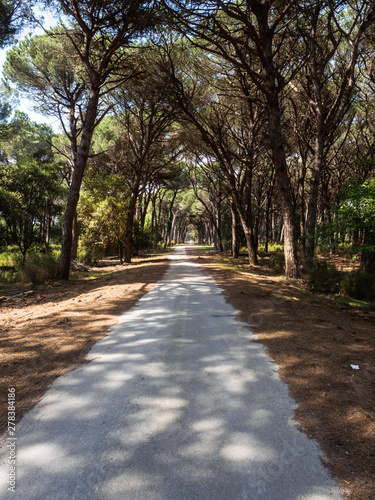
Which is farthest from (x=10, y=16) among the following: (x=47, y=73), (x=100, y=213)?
(x=100, y=213)

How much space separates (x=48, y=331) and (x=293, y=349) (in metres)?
3.65

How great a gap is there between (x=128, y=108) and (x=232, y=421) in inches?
678

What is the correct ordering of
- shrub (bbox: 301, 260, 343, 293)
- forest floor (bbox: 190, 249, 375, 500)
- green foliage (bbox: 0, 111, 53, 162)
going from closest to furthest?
forest floor (bbox: 190, 249, 375, 500), shrub (bbox: 301, 260, 343, 293), green foliage (bbox: 0, 111, 53, 162)

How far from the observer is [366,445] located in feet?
6.23

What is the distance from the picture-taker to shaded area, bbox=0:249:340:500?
157cm

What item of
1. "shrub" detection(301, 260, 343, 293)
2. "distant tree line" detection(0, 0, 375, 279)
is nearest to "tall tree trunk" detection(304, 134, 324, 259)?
"distant tree line" detection(0, 0, 375, 279)

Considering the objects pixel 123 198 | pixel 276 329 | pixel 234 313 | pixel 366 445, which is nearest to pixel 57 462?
pixel 366 445

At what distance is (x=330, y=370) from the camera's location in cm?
293

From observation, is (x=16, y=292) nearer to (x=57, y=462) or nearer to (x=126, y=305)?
(x=126, y=305)

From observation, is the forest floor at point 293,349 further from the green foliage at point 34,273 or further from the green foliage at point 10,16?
the green foliage at point 10,16

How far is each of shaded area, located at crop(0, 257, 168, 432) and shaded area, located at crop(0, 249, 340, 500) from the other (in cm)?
26

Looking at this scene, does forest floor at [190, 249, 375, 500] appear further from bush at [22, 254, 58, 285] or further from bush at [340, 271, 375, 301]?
bush at [22, 254, 58, 285]

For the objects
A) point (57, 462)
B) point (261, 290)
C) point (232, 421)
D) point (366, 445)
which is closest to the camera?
point (57, 462)

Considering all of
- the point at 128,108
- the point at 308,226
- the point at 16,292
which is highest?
the point at 128,108
